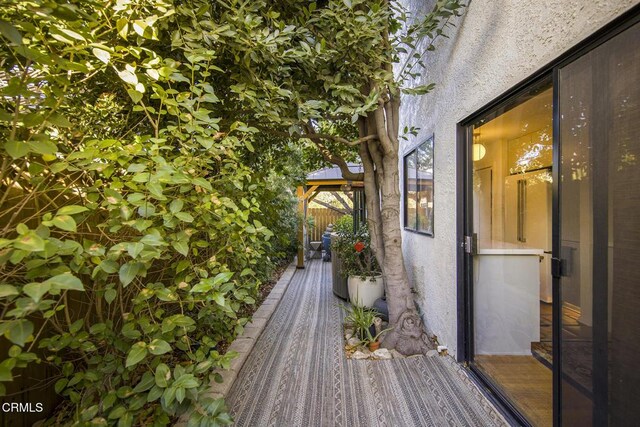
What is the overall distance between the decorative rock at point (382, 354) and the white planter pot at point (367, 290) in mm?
1005

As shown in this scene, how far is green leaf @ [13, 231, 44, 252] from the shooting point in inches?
30.9

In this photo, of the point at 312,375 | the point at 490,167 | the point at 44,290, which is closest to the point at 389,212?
the point at 490,167

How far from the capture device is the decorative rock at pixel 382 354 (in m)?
2.85

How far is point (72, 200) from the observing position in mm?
1672

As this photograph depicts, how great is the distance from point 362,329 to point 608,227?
2428mm

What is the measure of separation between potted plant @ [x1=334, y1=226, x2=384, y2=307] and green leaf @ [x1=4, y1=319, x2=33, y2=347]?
11.5 ft

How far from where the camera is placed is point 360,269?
4.28 m

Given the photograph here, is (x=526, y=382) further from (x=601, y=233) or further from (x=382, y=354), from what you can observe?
(x=601, y=233)

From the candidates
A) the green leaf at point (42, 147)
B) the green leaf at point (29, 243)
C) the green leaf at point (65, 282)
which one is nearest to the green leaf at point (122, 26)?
the green leaf at point (42, 147)

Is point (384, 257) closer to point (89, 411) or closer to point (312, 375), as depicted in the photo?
point (312, 375)

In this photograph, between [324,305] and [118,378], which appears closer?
[118,378]

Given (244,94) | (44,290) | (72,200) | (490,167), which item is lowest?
(44,290)

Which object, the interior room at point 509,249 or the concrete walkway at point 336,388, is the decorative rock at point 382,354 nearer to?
the concrete walkway at point 336,388
